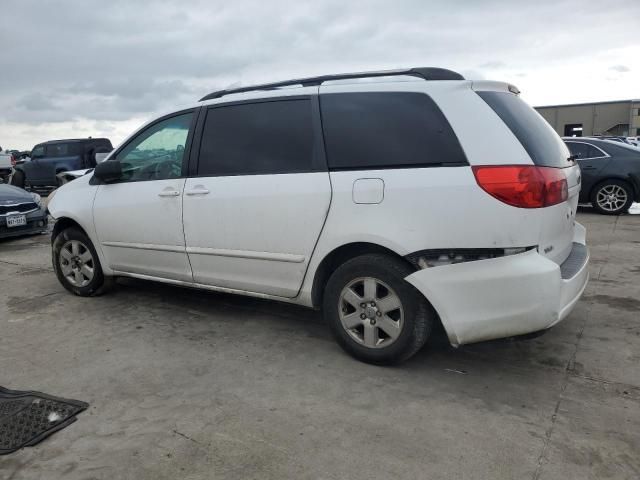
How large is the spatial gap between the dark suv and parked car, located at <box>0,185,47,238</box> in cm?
933

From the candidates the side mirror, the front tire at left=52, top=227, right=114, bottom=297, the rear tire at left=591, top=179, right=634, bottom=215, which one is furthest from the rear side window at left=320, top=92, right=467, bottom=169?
the rear tire at left=591, top=179, right=634, bottom=215

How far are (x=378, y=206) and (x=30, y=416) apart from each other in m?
2.27

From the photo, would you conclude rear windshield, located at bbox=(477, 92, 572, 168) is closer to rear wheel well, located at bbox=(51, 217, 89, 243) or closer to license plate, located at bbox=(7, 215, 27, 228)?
rear wheel well, located at bbox=(51, 217, 89, 243)

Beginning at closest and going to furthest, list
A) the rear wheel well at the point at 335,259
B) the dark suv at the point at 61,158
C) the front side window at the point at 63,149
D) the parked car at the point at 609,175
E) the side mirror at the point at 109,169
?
1. the rear wheel well at the point at 335,259
2. the side mirror at the point at 109,169
3. the parked car at the point at 609,175
4. the dark suv at the point at 61,158
5. the front side window at the point at 63,149

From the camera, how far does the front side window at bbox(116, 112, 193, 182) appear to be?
417 cm

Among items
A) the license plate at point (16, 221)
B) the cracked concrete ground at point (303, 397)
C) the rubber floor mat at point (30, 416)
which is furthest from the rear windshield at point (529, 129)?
the license plate at point (16, 221)

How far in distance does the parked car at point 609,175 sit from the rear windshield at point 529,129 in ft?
22.9

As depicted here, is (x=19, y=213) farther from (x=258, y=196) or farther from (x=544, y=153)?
(x=544, y=153)

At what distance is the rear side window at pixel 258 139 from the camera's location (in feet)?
11.6

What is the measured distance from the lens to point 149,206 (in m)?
4.22

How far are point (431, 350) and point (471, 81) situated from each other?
5.94 feet

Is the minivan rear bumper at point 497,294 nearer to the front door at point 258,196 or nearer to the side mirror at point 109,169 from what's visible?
the front door at point 258,196

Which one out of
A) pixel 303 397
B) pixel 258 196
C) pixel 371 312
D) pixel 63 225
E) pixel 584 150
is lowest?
pixel 303 397

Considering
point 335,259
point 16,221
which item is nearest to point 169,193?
point 335,259
